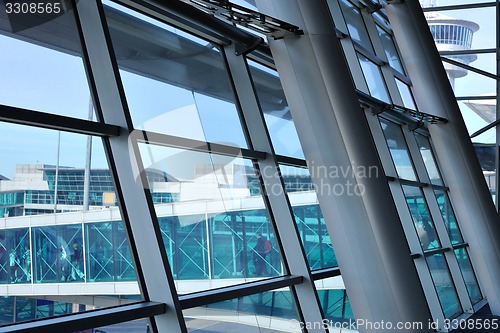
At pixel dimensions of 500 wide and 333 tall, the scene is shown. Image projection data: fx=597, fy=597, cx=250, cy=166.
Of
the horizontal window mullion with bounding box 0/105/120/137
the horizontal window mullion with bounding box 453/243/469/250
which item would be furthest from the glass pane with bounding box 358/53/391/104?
the horizontal window mullion with bounding box 0/105/120/137

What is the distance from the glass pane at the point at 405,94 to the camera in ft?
50.4

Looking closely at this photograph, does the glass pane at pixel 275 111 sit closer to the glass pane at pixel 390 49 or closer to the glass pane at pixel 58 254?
the glass pane at pixel 58 254

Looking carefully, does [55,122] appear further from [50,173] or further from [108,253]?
[108,253]

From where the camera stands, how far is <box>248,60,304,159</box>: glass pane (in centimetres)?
812

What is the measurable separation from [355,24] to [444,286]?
243 inches

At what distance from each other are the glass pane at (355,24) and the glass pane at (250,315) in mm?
7569

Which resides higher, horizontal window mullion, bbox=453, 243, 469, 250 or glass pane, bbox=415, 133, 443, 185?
glass pane, bbox=415, 133, 443, 185

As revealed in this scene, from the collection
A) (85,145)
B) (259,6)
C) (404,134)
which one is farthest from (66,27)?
(404,134)

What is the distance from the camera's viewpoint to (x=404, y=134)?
14094 mm

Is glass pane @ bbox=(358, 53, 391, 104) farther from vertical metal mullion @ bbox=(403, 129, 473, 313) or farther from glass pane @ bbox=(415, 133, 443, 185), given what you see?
glass pane @ bbox=(415, 133, 443, 185)

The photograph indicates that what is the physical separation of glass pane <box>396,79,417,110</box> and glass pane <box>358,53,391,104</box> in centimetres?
126

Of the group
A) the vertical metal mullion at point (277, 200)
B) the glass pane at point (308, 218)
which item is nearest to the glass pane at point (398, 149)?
the glass pane at point (308, 218)

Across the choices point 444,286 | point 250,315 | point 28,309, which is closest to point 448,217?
point 444,286

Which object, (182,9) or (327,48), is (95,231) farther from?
(327,48)
